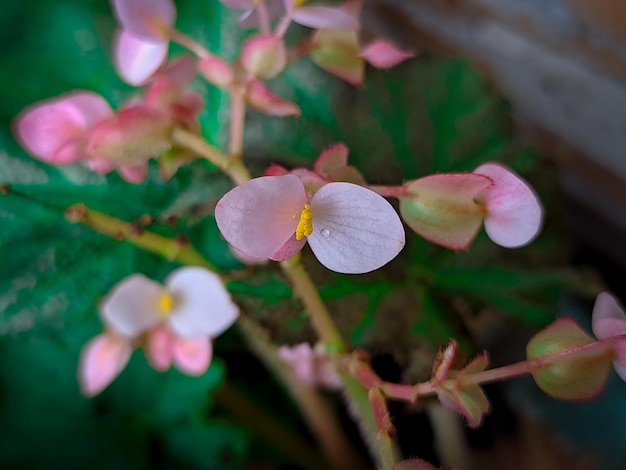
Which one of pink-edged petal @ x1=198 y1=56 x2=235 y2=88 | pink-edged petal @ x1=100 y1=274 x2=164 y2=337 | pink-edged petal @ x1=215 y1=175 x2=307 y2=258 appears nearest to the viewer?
pink-edged petal @ x1=215 y1=175 x2=307 y2=258

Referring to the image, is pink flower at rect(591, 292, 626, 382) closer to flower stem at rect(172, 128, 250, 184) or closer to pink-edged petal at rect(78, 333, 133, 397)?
flower stem at rect(172, 128, 250, 184)

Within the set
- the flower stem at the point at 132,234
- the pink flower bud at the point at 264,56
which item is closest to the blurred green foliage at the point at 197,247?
the flower stem at the point at 132,234

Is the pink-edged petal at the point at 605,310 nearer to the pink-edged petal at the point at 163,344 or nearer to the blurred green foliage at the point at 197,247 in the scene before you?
the blurred green foliage at the point at 197,247

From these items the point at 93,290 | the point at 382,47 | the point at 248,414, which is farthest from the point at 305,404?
the point at 382,47

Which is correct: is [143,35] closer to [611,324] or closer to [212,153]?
[212,153]

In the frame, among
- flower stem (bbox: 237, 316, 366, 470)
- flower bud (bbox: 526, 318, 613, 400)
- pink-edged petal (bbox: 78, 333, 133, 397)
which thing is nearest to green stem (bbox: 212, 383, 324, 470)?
flower stem (bbox: 237, 316, 366, 470)

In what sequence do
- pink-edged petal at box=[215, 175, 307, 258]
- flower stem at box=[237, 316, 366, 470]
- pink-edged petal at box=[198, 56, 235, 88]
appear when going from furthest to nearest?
1. flower stem at box=[237, 316, 366, 470]
2. pink-edged petal at box=[198, 56, 235, 88]
3. pink-edged petal at box=[215, 175, 307, 258]

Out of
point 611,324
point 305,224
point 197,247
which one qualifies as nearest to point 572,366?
point 611,324
